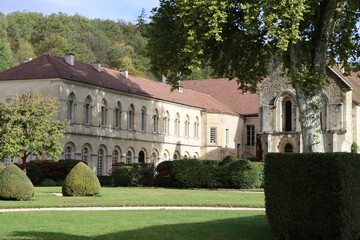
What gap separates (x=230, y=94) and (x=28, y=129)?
3543cm

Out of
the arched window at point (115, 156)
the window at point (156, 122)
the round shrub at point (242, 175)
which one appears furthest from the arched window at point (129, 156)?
the round shrub at point (242, 175)

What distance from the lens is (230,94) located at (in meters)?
70.7

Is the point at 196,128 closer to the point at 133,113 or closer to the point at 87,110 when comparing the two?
the point at 133,113

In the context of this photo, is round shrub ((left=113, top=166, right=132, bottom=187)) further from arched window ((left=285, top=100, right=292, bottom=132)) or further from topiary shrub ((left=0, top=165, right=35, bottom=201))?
arched window ((left=285, top=100, right=292, bottom=132))

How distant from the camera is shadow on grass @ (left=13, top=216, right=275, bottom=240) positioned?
14352 mm

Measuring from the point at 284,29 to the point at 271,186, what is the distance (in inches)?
266

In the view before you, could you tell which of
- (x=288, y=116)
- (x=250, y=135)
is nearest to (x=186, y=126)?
(x=250, y=135)

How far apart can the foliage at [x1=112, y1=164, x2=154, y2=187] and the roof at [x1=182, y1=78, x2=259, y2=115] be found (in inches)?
972

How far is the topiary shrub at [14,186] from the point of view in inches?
1027

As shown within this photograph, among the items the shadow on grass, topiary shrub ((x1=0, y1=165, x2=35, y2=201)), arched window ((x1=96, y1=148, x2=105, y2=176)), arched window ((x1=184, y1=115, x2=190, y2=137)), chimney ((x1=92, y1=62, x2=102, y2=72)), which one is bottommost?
the shadow on grass

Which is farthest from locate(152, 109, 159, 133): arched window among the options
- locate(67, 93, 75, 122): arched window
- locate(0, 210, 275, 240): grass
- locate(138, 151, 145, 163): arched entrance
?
locate(0, 210, 275, 240): grass

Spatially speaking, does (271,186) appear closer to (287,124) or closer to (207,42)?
(207,42)

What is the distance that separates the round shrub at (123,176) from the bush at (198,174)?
12.2 ft

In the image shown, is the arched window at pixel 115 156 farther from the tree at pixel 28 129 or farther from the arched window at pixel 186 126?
the tree at pixel 28 129
